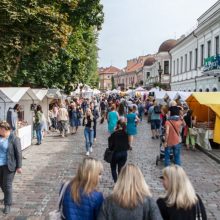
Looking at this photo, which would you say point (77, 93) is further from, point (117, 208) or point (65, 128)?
point (117, 208)

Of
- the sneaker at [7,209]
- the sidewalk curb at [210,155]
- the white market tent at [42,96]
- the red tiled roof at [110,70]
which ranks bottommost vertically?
the sneaker at [7,209]

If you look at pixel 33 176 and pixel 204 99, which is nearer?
pixel 33 176

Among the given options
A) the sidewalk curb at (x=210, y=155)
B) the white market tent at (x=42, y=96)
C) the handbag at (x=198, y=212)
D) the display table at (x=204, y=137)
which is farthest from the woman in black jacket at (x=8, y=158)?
the white market tent at (x=42, y=96)

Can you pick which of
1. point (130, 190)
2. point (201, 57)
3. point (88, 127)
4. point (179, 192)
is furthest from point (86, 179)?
point (201, 57)

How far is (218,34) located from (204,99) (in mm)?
17449

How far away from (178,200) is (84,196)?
890mm

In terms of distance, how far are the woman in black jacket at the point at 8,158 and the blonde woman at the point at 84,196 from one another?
3.59 m

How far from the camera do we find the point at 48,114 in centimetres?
2398

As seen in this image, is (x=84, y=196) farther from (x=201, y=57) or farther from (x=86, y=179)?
(x=201, y=57)

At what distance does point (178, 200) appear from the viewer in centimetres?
397

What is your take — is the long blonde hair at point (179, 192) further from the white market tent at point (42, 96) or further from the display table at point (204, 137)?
the white market tent at point (42, 96)

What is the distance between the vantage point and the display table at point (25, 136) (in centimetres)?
1511

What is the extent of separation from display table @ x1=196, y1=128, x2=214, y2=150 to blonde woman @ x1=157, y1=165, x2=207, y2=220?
12584 mm

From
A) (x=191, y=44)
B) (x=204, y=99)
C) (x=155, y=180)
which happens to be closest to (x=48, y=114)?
(x=204, y=99)
